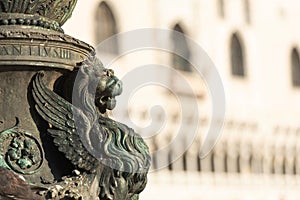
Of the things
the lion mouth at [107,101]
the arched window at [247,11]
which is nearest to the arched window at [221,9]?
the arched window at [247,11]

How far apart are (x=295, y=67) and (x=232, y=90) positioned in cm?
232

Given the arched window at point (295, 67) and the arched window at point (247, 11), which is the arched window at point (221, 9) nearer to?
the arched window at point (247, 11)

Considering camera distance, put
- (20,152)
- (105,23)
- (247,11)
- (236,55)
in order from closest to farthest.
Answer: (20,152) < (105,23) < (236,55) < (247,11)

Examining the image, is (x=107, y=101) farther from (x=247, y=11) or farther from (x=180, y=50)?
(x=247, y=11)

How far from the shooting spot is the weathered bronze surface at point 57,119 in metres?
2.53

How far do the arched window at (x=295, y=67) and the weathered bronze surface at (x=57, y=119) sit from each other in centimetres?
2334

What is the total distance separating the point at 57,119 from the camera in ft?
8.48

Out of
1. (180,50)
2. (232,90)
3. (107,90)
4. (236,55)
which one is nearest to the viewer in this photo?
(107,90)

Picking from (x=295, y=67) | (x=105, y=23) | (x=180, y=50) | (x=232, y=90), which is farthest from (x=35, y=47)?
(x=295, y=67)

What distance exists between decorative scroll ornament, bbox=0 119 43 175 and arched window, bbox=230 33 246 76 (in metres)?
22.0

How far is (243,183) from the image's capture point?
24000 mm

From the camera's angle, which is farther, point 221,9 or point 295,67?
point 295,67

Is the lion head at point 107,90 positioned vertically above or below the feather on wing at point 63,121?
above

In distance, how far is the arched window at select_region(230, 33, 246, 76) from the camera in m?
24.5
